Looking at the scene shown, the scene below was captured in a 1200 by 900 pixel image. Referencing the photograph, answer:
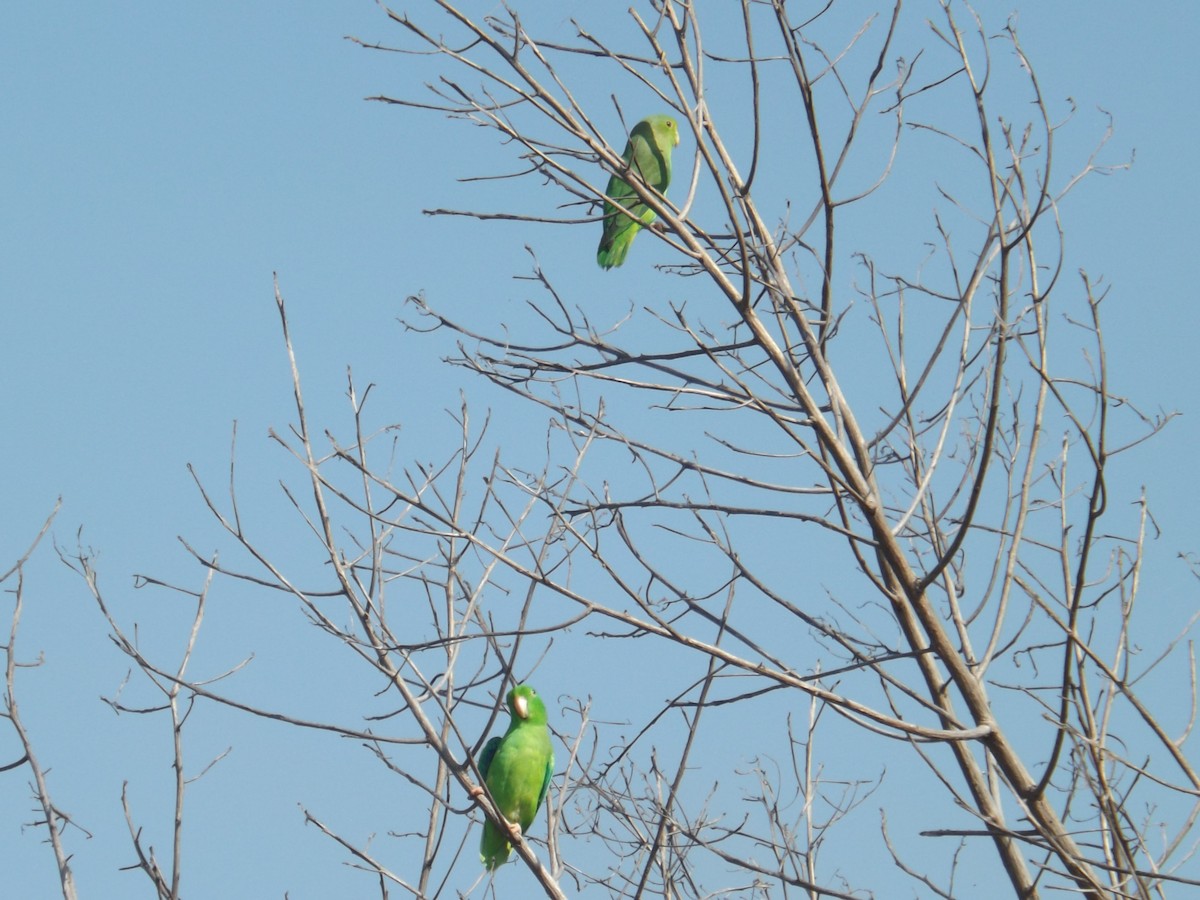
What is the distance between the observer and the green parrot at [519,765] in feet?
18.4

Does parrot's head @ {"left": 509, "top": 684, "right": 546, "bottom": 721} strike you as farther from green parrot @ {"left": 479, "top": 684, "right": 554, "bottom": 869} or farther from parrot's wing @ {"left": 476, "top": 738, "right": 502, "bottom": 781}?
parrot's wing @ {"left": 476, "top": 738, "right": 502, "bottom": 781}

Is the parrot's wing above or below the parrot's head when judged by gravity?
below

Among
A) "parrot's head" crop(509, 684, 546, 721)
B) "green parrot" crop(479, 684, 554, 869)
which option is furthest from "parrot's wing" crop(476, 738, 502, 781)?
"parrot's head" crop(509, 684, 546, 721)

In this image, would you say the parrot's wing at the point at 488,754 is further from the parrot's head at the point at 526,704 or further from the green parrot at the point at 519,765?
the parrot's head at the point at 526,704

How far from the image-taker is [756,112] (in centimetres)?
280

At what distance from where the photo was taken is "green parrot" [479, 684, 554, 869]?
5605mm

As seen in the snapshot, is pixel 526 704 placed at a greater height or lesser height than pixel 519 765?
greater

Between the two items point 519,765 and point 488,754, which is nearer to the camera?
point 519,765

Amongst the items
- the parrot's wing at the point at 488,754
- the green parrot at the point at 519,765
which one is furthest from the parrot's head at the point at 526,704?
the parrot's wing at the point at 488,754

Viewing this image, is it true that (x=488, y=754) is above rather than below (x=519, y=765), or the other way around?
above

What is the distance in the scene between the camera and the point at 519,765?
18.4 ft

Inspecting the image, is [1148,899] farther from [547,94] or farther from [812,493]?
[547,94]

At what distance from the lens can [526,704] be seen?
5.66 m

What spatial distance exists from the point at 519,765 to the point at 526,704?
0.28 meters
